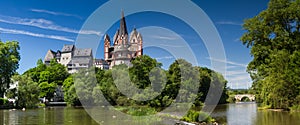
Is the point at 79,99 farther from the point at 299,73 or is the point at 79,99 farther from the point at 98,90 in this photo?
the point at 299,73

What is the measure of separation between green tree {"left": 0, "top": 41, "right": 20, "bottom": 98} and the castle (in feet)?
171

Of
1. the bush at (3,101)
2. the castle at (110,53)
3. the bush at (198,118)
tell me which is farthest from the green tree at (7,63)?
the castle at (110,53)

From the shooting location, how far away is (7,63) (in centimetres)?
4684

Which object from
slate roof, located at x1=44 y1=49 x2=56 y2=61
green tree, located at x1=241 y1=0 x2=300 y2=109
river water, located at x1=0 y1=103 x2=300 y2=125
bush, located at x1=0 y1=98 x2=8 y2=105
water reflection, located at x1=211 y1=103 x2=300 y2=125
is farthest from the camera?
slate roof, located at x1=44 y1=49 x2=56 y2=61

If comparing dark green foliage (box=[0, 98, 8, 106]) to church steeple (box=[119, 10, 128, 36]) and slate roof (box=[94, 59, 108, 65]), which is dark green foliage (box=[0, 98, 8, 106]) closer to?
church steeple (box=[119, 10, 128, 36])

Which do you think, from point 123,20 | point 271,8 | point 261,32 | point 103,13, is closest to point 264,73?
point 261,32

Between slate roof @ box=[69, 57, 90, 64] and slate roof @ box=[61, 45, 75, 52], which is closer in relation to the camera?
slate roof @ box=[69, 57, 90, 64]

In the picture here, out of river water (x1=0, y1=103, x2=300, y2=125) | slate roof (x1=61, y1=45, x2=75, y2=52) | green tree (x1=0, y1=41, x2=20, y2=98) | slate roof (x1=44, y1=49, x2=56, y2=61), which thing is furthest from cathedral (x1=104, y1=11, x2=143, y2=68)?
river water (x1=0, y1=103, x2=300, y2=125)

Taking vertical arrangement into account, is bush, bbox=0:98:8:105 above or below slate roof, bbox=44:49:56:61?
below

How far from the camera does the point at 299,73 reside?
90.1 ft

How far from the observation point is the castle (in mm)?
103562

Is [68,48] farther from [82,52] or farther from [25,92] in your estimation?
[25,92]

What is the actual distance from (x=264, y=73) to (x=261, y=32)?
4.42 m

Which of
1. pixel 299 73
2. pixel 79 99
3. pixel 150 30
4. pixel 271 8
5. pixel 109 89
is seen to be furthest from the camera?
pixel 79 99
